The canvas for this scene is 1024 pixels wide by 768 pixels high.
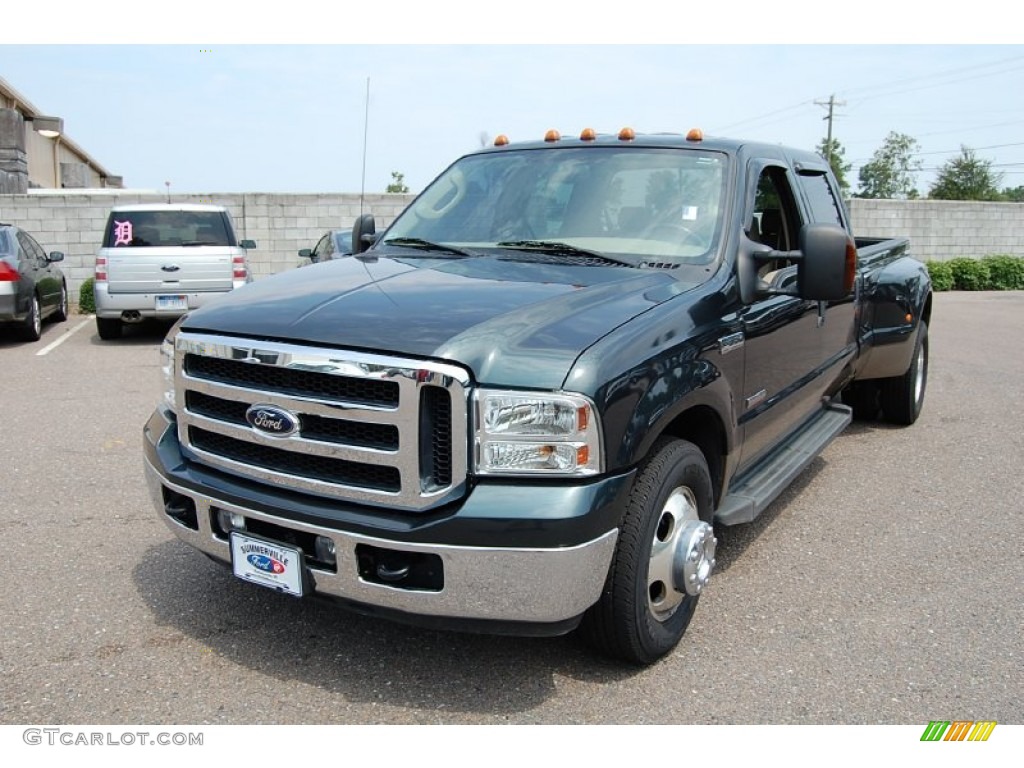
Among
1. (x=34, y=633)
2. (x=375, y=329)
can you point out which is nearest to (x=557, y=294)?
(x=375, y=329)

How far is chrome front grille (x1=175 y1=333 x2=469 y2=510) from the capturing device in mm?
2707

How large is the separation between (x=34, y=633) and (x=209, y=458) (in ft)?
3.45

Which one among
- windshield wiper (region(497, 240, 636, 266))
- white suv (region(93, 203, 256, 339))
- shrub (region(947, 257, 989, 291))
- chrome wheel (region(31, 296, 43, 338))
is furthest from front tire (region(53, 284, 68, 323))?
shrub (region(947, 257, 989, 291))

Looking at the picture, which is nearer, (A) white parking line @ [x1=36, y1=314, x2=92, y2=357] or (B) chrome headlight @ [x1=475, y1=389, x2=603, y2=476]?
(B) chrome headlight @ [x1=475, y1=389, x2=603, y2=476]

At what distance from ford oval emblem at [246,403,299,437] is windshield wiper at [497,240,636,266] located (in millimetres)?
1464

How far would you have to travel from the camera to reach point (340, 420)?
2852 millimetres

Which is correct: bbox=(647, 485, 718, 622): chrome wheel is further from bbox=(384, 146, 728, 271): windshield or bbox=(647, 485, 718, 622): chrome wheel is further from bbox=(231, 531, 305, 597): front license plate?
bbox=(231, 531, 305, 597): front license plate

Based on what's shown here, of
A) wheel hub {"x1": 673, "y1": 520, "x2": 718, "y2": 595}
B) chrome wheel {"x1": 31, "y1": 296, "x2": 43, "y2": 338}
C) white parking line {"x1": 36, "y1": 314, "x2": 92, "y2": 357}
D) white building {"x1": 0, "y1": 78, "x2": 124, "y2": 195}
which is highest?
white building {"x1": 0, "y1": 78, "x2": 124, "y2": 195}

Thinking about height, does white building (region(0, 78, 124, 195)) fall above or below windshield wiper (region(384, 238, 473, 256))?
above

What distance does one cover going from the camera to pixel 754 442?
4.10 m

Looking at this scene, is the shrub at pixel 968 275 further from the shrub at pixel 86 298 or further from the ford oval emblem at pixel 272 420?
the ford oval emblem at pixel 272 420

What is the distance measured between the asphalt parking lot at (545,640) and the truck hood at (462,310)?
1195mm

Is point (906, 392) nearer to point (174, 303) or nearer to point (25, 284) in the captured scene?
point (174, 303)

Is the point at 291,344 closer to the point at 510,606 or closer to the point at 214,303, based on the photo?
the point at 214,303
